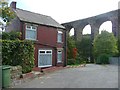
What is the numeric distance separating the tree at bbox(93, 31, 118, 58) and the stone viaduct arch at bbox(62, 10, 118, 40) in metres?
7.55

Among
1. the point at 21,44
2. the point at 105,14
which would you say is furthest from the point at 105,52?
the point at 21,44

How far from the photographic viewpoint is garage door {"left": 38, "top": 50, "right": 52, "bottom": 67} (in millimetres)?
27753

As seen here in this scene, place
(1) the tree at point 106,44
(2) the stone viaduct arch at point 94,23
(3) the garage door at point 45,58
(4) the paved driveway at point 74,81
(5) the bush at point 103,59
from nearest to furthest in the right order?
(4) the paved driveway at point 74,81 < (3) the garage door at point 45,58 < (5) the bush at point 103,59 < (1) the tree at point 106,44 < (2) the stone viaduct arch at point 94,23

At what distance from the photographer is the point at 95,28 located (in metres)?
56.3

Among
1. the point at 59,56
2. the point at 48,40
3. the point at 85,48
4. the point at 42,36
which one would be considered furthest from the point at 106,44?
the point at 42,36

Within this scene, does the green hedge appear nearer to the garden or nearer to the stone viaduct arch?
the garden

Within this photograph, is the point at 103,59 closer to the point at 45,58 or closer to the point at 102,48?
the point at 102,48

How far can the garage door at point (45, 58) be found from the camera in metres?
27.8

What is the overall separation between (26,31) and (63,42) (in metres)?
7.08

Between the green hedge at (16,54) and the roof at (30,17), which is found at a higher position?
the roof at (30,17)

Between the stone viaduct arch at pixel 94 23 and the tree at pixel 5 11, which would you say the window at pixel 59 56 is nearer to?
the tree at pixel 5 11

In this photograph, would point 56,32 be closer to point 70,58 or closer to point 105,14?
point 70,58

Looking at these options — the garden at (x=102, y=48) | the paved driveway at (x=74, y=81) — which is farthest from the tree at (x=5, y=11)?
the garden at (x=102, y=48)

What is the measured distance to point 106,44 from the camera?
44344 millimetres
